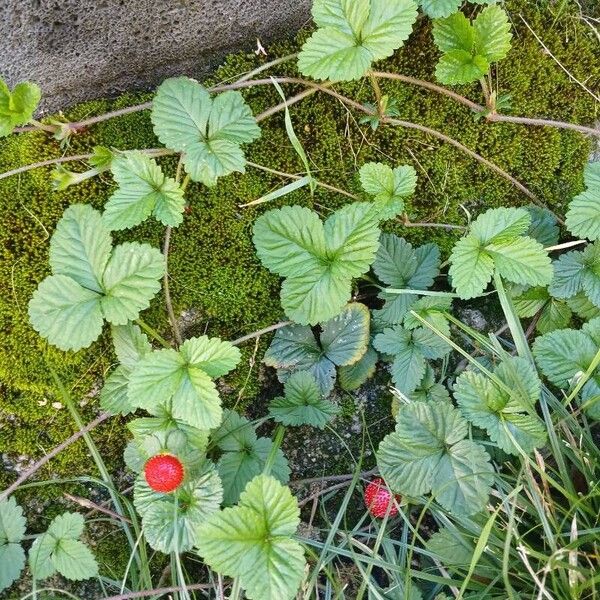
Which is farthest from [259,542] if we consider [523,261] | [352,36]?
[352,36]

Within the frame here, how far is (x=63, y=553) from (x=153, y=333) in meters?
0.57

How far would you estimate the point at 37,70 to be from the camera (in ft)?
5.60

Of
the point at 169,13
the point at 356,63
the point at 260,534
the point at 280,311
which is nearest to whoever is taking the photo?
the point at 260,534

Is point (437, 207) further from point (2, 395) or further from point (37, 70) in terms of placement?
point (2, 395)

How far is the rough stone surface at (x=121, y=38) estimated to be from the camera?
166cm

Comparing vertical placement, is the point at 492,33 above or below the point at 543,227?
above

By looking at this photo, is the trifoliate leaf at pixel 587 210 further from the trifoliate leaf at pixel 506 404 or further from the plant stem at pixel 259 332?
the plant stem at pixel 259 332

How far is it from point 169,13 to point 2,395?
3.44ft

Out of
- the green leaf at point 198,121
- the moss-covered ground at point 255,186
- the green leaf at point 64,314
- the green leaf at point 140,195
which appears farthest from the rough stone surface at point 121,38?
the green leaf at point 64,314

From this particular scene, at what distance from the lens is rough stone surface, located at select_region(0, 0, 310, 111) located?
1.66m

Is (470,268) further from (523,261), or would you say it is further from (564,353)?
(564,353)

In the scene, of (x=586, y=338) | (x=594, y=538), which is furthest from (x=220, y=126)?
(x=594, y=538)

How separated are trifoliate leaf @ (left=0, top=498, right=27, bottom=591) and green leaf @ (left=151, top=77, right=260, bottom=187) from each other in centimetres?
94

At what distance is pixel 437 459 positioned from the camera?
1.69 m
